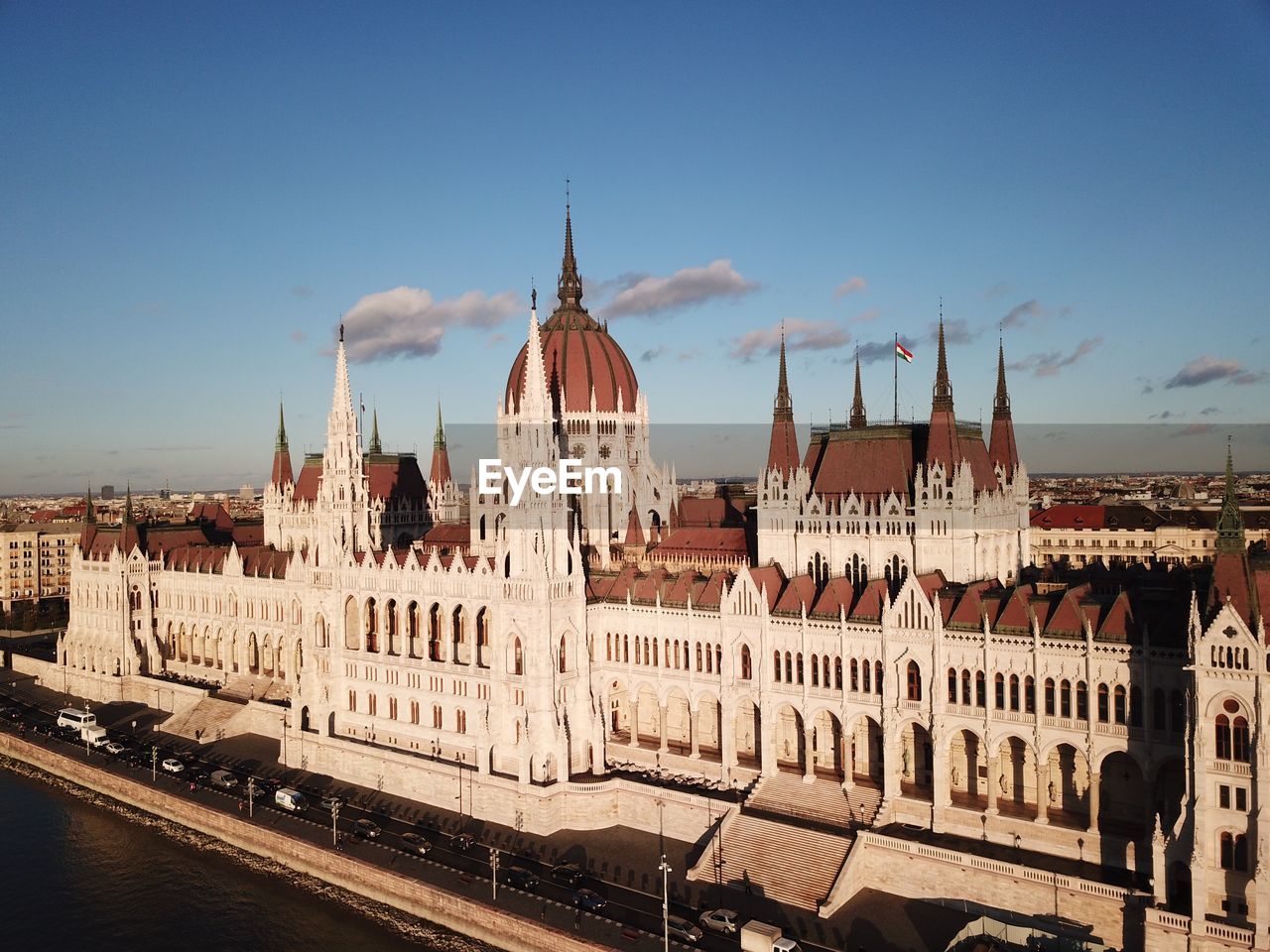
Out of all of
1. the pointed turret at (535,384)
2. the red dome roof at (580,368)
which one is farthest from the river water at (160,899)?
the red dome roof at (580,368)

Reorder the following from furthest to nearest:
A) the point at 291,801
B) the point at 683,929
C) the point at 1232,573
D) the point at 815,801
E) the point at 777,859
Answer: the point at 291,801, the point at 815,801, the point at 777,859, the point at 683,929, the point at 1232,573

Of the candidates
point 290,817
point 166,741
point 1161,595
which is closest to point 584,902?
point 290,817

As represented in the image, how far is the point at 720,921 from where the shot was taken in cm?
4859

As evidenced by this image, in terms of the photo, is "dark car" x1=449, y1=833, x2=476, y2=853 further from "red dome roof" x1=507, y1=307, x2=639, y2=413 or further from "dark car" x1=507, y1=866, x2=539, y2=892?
"red dome roof" x1=507, y1=307, x2=639, y2=413

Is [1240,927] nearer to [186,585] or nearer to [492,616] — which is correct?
[492,616]

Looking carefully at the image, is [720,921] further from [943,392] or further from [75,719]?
[75,719]

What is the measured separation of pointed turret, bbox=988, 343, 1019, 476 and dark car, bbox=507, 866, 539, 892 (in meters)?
42.5

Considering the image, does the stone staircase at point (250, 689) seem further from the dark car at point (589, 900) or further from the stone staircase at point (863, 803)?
the stone staircase at point (863, 803)

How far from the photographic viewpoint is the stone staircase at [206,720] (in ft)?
283

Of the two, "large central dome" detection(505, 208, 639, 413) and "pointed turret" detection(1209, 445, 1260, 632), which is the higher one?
"large central dome" detection(505, 208, 639, 413)

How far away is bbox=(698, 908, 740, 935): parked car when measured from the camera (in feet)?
158

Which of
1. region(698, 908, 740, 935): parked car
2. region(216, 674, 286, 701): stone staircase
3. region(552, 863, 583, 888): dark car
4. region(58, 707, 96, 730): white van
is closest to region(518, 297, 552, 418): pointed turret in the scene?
region(552, 863, 583, 888): dark car

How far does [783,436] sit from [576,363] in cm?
1971

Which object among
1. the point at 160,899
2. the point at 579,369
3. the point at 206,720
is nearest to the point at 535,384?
the point at 579,369
